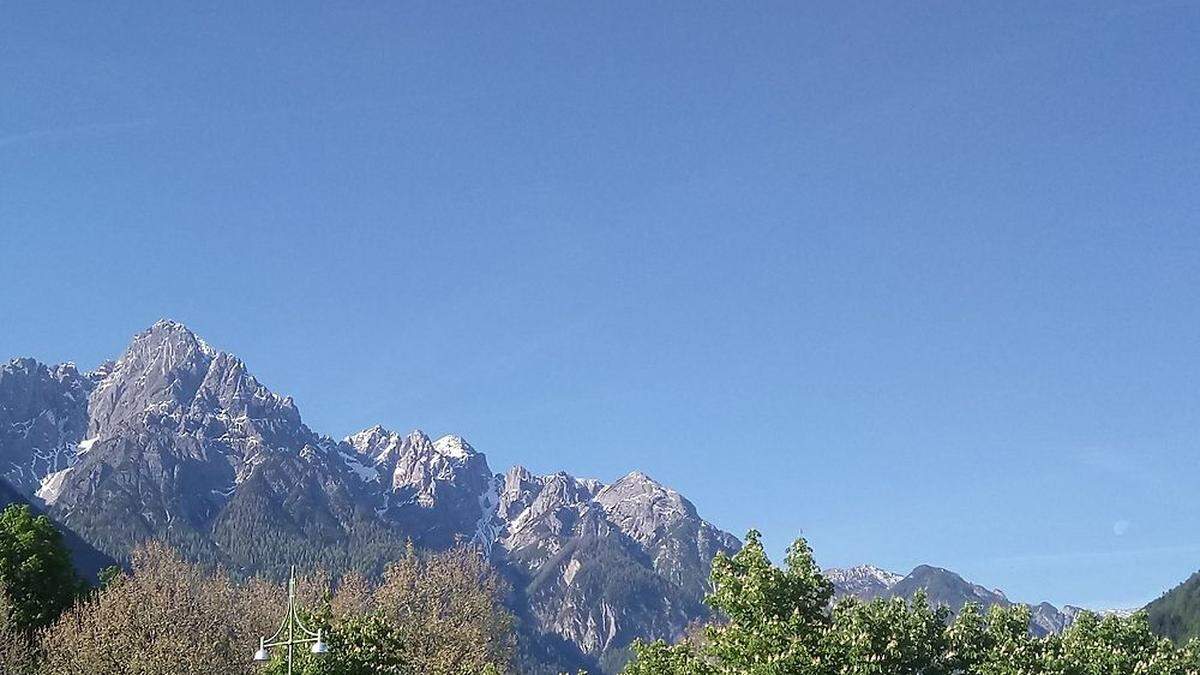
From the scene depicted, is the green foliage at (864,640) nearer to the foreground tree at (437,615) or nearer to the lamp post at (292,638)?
the lamp post at (292,638)

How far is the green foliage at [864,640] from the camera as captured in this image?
47719 mm

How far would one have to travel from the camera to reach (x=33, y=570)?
314 feet

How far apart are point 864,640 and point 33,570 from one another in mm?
72286

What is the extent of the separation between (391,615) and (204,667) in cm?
1421

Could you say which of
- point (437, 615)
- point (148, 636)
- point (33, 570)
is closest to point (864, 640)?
point (148, 636)

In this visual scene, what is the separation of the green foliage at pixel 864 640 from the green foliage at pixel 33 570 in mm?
57709

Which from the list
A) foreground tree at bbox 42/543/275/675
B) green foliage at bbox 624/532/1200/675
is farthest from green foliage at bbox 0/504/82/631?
green foliage at bbox 624/532/1200/675

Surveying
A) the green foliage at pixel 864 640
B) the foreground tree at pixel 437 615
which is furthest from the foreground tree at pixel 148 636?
the green foliage at pixel 864 640

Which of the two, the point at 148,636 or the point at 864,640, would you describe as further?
the point at 148,636

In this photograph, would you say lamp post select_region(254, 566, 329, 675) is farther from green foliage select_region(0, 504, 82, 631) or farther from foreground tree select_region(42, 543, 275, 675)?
green foliage select_region(0, 504, 82, 631)

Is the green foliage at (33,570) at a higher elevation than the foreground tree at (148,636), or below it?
higher

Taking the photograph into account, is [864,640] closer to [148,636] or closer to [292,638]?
[292,638]

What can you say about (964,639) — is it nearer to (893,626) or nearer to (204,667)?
(893,626)

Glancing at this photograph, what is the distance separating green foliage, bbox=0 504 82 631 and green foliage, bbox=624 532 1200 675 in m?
57.7
